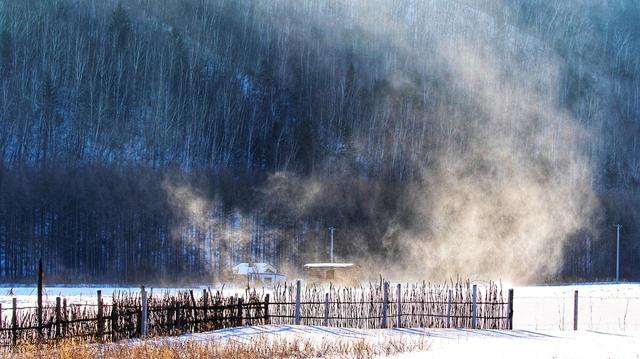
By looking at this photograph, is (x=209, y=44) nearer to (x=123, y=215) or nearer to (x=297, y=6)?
(x=297, y=6)

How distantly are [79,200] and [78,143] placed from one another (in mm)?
12370

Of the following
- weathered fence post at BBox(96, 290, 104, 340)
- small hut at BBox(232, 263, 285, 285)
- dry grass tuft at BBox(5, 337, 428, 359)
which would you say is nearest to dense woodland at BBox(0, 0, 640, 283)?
small hut at BBox(232, 263, 285, 285)

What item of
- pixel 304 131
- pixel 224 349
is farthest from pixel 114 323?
pixel 304 131

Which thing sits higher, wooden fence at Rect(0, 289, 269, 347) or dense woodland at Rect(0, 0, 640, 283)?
dense woodland at Rect(0, 0, 640, 283)

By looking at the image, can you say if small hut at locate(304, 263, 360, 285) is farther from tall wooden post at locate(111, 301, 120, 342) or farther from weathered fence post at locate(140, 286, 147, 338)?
tall wooden post at locate(111, 301, 120, 342)

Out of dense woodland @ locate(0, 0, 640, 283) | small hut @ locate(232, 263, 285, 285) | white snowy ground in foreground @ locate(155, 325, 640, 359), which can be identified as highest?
dense woodland @ locate(0, 0, 640, 283)

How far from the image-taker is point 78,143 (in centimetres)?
10194

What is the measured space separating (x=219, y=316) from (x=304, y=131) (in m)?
90.0

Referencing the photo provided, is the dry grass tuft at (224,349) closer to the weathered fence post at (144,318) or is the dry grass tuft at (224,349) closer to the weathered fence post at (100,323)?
the weathered fence post at (100,323)

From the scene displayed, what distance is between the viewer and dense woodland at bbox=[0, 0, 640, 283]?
89312 millimetres

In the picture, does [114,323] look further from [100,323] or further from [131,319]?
[131,319]

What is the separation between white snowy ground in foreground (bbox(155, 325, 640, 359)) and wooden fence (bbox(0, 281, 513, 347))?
2.38ft

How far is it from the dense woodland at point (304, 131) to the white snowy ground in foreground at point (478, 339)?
2065 inches

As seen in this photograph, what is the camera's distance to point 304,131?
375 ft
